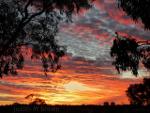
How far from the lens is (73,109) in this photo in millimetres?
35562

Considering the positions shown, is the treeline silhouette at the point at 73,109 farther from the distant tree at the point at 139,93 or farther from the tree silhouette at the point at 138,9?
the distant tree at the point at 139,93

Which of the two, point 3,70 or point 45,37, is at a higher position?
point 45,37

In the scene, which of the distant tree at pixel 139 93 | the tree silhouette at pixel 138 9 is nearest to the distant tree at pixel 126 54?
the tree silhouette at pixel 138 9

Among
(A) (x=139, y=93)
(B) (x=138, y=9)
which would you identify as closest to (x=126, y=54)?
(B) (x=138, y=9)

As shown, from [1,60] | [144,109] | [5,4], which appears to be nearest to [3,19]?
[5,4]

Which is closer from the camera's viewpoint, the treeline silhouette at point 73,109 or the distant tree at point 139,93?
the treeline silhouette at point 73,109

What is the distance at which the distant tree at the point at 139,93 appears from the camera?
3564 inches

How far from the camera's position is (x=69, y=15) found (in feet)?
142

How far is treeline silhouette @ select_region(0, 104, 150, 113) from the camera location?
35.7 metres

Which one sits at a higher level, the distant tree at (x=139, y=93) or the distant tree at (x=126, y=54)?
the distant tree at (x=126, y=54)

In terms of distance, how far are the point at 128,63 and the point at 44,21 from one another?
33.9 ft

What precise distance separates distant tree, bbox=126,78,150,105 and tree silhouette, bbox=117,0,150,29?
54.0m

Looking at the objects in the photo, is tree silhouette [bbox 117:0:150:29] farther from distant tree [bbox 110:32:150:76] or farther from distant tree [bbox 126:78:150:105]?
distant tree [bbox 126:78:150:105]

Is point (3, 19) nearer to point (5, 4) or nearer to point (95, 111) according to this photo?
point (5, 4)
